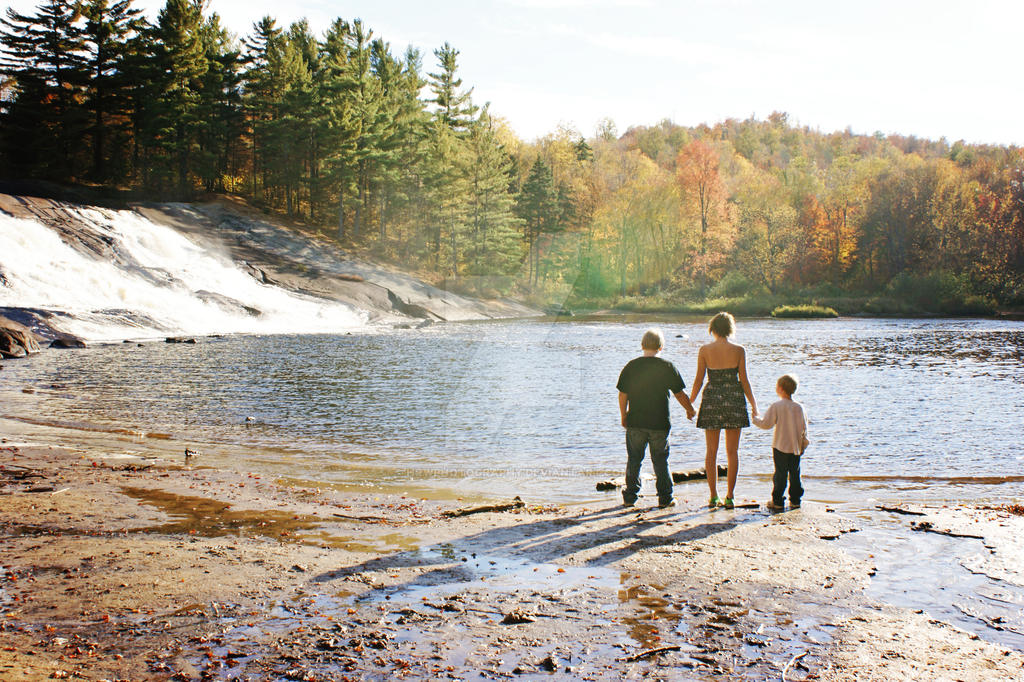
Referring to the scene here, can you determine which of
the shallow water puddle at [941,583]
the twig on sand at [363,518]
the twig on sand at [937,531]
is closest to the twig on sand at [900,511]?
the twig on sand at [937,531]

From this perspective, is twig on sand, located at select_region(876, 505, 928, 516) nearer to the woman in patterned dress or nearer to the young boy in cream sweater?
the young boy in cream sweater

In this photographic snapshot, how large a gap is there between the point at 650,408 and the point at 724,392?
840 mm

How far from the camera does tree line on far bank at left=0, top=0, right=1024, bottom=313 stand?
5506 cm

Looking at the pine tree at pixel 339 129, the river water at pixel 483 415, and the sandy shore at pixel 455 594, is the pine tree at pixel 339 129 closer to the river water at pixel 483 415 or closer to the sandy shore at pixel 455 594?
the river water at pixel 483 415

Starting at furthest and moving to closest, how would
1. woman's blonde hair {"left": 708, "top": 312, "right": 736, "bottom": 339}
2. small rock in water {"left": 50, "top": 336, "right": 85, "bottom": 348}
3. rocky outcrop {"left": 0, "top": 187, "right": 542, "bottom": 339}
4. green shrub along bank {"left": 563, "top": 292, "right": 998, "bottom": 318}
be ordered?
1. green shrub along bank {"left": 563, "top": 292, "right": 998, "bottom": 318}
2. rocky outcrop {"left": 0, "top": 187, "right": 542, "bottom": 339}
3. small rock in water {"left": 50, "top": 336, "right": 85, "bottom": 348}
4. woman's blonde hair {"left": 708, "top": 312, "right": 736, "bottom": 339}

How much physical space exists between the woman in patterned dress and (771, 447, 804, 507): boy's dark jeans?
474mm

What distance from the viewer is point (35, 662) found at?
454 centimetres

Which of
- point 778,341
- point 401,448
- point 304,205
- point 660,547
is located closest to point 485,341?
point 778,341

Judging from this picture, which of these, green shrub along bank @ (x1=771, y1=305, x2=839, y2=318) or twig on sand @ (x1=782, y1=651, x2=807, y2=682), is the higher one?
green shrub along bank @ (x1=771, y1=305, x2=839, y2=318)

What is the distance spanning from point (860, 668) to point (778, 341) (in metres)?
37.2

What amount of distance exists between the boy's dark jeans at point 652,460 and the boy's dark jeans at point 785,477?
46.2 inches

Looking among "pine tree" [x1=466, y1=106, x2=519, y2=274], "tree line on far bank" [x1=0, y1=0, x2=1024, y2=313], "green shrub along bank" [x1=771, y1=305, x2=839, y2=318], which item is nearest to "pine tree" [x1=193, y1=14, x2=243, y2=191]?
"tree line on far bank" [x1=0, y1=0, x2=1024, y2=313]

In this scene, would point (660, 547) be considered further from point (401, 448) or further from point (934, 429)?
point (934, 429)

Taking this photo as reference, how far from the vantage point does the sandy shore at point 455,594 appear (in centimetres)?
473
